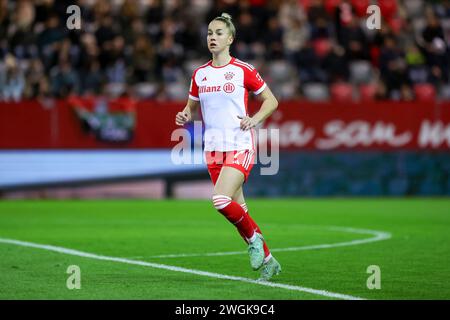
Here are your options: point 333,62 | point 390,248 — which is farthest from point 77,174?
point 390,248

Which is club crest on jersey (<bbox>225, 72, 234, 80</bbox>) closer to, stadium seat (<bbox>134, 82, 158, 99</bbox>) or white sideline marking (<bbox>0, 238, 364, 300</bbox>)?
white sideline marking (<bbox>0, 238, 364, 300</bbox>)

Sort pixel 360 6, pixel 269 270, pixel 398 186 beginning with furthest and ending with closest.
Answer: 1. pixel 360 6
2. pixel 398 186
3. pixel 269 270

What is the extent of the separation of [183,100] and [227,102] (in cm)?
1173

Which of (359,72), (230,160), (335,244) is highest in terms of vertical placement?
(359,72)

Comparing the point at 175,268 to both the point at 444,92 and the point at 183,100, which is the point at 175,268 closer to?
the point at 183,100

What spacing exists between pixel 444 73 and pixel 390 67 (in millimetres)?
1254

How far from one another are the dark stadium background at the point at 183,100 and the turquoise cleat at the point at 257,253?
11.4 metres

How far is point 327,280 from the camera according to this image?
8.50 metres

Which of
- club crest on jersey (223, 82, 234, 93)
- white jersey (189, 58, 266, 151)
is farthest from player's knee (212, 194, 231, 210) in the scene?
club crest on jersey (223, 82, 234, 93)

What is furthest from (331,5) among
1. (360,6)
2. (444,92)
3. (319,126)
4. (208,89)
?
(208,89)

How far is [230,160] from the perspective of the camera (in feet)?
28.7

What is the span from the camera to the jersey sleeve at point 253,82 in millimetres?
8867

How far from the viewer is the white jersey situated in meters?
8.80
